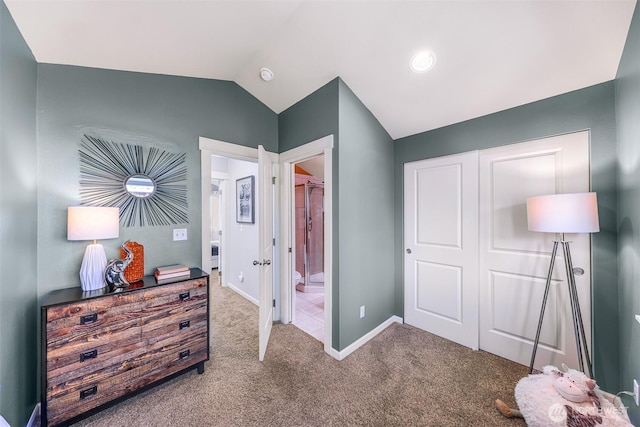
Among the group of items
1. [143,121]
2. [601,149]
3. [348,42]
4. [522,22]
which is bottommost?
[601,149]

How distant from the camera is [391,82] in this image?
2.14 m

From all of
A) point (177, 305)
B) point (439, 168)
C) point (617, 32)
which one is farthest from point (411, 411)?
point (617, 32)

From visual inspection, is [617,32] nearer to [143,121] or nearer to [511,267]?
[511,267]

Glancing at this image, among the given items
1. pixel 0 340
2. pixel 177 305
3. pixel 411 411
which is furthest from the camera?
pixel 177 305

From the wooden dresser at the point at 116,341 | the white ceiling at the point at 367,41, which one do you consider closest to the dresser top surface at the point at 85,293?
the wooden dresser at the point at 116,341

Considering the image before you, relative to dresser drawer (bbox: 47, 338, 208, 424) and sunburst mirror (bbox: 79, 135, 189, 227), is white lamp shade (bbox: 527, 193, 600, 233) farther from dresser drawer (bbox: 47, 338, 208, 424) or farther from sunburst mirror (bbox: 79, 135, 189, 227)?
sunburst mirror (bbox: 79, 135, 189, 227)

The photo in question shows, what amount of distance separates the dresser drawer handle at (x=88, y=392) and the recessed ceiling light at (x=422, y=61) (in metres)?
3.25

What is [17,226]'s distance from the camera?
1.38 m

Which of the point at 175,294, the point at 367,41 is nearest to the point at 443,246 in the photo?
the point at 367,41

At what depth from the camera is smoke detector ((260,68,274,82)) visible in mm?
2254

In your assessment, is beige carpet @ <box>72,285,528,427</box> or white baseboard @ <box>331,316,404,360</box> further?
white baseboard @ <box>331,316,404,360</box>

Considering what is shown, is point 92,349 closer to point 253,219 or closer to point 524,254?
point 253,219

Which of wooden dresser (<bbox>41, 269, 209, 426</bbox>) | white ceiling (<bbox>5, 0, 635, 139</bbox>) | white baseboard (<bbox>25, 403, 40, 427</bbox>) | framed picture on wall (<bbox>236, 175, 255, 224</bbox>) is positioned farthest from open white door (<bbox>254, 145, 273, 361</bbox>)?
white baseboard (<bbox>25, 403, 40, 427</bbox>)

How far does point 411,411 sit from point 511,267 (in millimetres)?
1506
